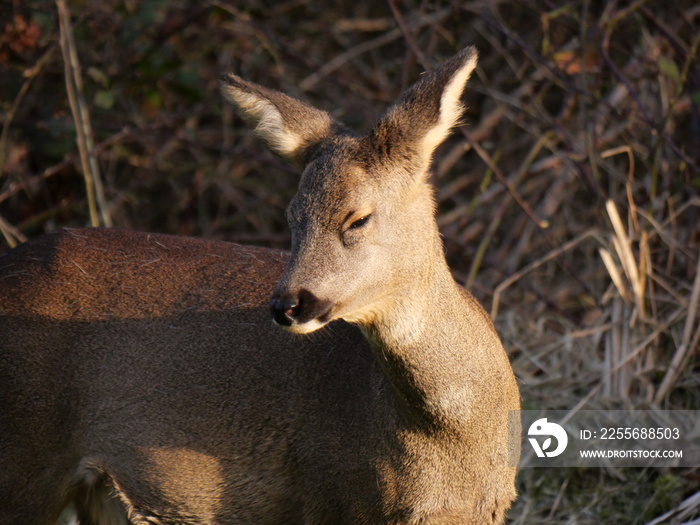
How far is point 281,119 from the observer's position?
343 cm

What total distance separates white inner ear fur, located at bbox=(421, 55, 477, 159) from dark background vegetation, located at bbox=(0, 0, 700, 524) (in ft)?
7.27

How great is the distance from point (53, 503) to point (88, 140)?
275cm

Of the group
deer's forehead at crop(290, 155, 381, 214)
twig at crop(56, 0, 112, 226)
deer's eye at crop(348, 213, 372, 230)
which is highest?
twig at crop(56, 0, 112, 226)

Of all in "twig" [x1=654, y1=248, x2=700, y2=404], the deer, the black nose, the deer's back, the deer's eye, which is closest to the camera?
the black nose

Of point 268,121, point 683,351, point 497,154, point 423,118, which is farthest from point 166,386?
point 497,154

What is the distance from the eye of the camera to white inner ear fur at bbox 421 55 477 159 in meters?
3.24

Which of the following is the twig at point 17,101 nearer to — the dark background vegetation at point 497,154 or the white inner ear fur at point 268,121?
the dark background vegetation at point 497,154

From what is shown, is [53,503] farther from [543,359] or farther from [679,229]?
[679,229]

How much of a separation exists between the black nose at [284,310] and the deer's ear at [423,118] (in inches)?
25.8

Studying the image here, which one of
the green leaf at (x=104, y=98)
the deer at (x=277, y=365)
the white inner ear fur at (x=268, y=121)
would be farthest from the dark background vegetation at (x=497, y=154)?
the white inner ear fur at (x=268, y=121)

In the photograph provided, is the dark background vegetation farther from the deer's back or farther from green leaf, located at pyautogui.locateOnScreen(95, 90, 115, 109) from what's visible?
the deer's back

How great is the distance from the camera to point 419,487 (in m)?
3.39

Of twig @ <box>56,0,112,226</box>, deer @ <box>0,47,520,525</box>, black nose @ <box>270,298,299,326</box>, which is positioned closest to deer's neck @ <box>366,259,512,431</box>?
deer @ <box>0,47,520,525</box>

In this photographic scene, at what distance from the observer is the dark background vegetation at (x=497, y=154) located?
17.6 ft
